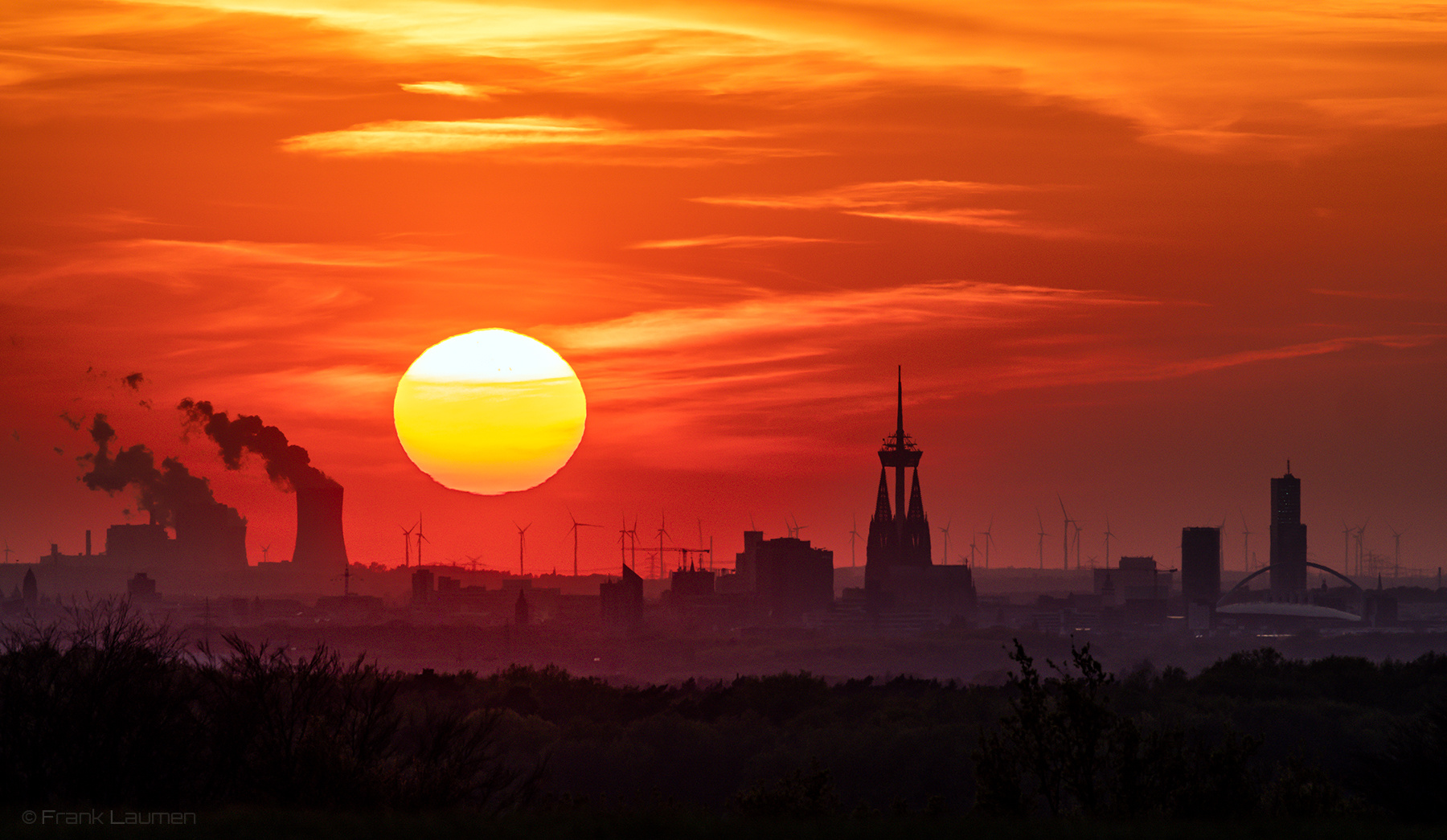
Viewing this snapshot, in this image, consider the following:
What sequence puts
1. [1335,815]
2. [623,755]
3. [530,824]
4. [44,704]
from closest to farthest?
1. [530,824]
2. [1335,815]
3. [44,704]
4. [623,755]

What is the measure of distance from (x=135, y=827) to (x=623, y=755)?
96694mm

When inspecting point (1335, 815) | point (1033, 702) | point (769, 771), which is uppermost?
point (1033, 702)

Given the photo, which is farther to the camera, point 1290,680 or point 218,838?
point 1290,680

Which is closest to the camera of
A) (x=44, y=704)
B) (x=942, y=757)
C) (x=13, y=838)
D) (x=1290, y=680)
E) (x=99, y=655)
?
(x=13, y=838)

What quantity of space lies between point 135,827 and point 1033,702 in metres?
24.4

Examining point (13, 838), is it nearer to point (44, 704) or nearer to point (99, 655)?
point (44, 704)

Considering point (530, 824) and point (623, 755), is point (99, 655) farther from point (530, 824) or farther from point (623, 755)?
point (623, 755)

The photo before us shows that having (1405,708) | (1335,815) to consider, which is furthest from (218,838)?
(1405,708)

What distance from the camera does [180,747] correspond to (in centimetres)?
5016

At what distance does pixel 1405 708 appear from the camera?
137 m

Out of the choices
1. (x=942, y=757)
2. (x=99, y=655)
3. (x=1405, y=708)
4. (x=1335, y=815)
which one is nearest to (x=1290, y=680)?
(x=1405, y=708)

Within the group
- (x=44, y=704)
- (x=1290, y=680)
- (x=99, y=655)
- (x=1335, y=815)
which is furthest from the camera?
(x=1290, y=680)

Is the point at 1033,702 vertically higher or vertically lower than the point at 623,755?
higher

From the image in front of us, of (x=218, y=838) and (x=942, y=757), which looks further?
(x=942, y=757)
